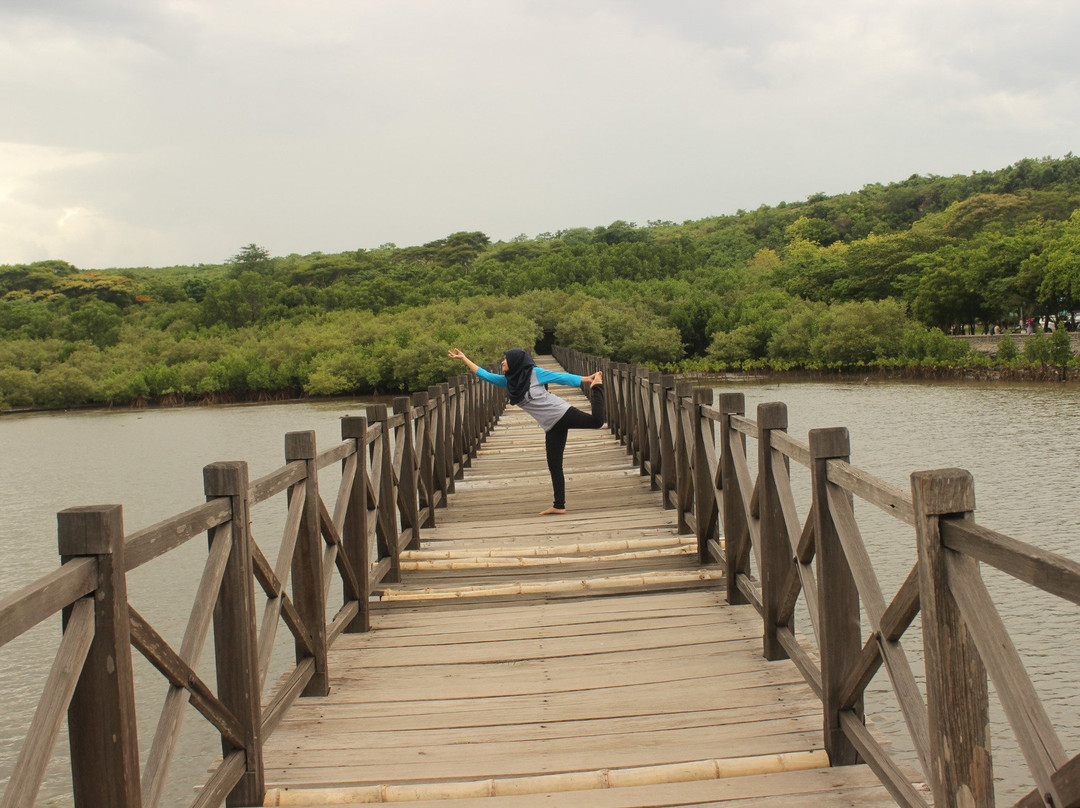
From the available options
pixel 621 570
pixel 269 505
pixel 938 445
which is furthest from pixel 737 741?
pixel 938 445

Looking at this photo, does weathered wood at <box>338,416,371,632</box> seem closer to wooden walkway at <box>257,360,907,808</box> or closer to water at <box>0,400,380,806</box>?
wooden walkway at <box>257,360,907,808</box>

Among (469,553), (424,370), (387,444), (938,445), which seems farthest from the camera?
(424,370)

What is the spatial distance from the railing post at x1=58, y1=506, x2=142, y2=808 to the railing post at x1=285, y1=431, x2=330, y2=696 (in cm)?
168

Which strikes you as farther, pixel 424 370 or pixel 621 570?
pixel 424 370

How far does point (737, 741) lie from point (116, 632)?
6.83 feet

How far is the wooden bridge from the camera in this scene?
199cm

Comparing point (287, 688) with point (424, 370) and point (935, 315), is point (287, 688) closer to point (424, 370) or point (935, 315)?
point (424, 370)

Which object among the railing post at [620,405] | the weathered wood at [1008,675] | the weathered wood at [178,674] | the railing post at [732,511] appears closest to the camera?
the weathered wood at [1008,675]

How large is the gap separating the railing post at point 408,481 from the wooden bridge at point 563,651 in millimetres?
31

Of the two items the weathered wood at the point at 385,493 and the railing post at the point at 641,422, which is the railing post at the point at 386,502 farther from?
the railing post at the point at 641,422

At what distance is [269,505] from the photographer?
49.1ft

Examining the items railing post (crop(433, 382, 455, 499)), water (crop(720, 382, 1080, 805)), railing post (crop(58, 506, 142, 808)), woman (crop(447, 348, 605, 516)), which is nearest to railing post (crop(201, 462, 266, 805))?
railing post (crop(58, 506, 142, 808))

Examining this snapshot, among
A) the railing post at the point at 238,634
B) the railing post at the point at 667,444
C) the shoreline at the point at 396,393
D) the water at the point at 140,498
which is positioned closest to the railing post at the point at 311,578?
the railing post at the point at 238,634

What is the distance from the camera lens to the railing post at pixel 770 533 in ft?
12.4
